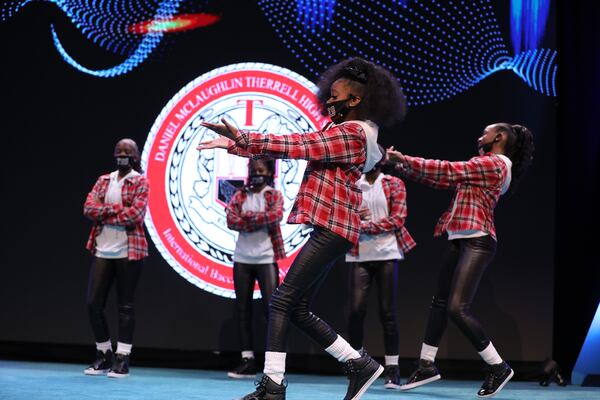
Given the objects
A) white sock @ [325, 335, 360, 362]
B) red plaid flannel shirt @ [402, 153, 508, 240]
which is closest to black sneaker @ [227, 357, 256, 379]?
red plaid flannel shirt @ [402, 153, 508, 240]

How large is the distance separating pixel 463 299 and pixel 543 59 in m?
2.64

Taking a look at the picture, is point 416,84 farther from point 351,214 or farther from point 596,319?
point 351,214

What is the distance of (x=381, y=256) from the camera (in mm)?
6242

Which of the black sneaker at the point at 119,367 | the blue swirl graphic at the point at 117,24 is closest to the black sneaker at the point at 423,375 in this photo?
the black sneaker at the point at 119,367

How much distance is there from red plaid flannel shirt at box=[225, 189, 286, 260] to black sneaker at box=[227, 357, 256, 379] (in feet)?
2.87

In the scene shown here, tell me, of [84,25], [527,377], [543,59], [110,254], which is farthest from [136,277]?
[543,59]

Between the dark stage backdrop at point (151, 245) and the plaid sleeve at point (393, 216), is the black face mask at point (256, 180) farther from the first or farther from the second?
the dark stage backdrop at point (151, 245)

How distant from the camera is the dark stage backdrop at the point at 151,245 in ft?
22.7

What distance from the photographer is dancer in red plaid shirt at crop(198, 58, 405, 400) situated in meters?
3.69

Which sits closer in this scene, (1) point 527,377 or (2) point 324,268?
(2) point 324,268

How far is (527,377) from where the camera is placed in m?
6.83

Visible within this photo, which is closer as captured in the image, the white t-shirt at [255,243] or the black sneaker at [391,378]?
the black sneaker at [391,378]

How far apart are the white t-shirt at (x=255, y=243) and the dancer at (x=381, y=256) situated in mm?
691

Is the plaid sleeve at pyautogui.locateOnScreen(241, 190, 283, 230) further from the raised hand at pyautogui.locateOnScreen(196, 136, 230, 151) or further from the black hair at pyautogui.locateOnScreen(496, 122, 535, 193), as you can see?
the raised hand at pyautogui.locateOnScreen(196, 136, 230, 151)
